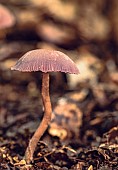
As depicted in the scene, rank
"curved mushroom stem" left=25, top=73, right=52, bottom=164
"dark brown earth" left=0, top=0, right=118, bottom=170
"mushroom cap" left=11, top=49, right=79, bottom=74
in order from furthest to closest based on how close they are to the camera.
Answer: "dark brown earth" left=0, top=0, right=118, bottom=170 → "curved mushroom stem" left=25, top=73, right=52, bottom=164 → "mushroom cap" left=11, top=49, right=79, bottom=74

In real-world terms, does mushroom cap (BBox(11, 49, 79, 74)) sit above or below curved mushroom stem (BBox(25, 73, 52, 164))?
above

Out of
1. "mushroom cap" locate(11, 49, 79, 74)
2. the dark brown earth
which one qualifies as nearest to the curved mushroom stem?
the dark brown earth

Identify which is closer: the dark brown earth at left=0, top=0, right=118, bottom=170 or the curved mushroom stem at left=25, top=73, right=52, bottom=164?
the curved mushroom stem at left=25, top=73, right=52, bottom=164

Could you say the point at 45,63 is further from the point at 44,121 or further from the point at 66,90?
the point at 66,90

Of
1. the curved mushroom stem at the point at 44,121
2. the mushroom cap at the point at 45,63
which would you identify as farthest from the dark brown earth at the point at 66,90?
the mushroom cap at the point at 45,63

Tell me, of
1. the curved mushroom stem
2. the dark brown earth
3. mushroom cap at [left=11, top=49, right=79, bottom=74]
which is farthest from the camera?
the dark brown earth

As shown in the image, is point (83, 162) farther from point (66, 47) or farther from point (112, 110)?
point (66, 47)

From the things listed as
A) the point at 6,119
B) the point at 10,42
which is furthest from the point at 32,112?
the point at 10,42

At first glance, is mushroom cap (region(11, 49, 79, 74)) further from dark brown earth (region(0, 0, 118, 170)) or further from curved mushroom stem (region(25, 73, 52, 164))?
dark brown earth (region(0, 0, 118, 170))
